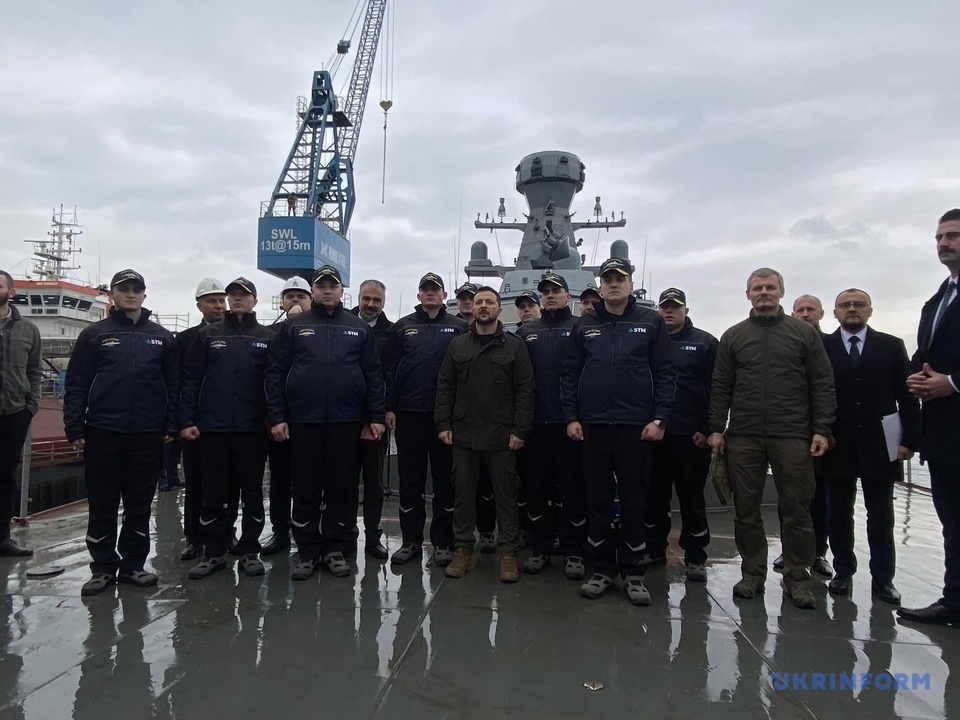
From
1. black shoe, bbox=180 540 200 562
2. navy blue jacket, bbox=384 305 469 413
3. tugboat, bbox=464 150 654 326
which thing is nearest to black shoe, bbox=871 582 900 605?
navy blue jacket, bbox=384 305 469 413

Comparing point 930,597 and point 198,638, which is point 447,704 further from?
point 930,597

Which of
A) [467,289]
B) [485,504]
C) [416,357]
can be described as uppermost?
[467,289]

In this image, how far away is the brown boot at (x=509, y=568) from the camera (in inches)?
154

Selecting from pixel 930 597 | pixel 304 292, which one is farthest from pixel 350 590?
pixel 930 597

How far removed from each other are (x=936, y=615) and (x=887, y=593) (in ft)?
1.16

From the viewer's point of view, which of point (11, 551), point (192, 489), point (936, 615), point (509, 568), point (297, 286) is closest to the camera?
point (936, 615)

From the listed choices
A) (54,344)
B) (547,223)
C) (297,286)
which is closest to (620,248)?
(547,223)

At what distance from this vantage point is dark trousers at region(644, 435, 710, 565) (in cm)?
416

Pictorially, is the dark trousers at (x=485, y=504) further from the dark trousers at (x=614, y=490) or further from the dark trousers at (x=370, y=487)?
the dark trousers at (x=614, y=490)


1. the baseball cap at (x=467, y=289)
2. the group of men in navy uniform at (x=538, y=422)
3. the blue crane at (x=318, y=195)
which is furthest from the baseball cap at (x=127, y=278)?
the blue crane at (x=318, y=195)

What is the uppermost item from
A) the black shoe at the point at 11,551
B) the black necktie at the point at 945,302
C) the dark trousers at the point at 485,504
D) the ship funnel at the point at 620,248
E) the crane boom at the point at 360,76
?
the crane boom at the point at 360,76

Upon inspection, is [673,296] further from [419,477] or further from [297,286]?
[297,286]

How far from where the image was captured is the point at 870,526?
3918mm

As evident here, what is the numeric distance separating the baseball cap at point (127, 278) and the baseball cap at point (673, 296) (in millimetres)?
3602
